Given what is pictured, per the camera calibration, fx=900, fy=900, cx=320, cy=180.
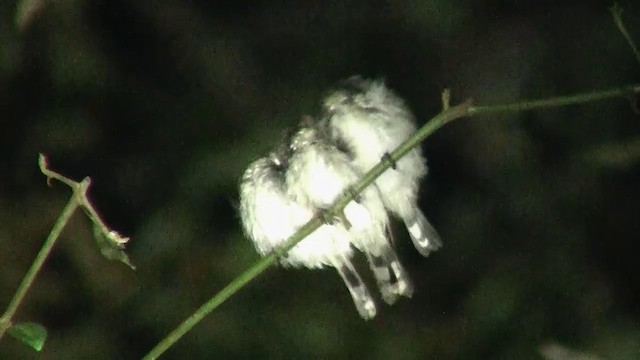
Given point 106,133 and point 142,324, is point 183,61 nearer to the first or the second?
point 106,133

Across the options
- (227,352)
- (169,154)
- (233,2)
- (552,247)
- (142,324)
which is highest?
(233,2)

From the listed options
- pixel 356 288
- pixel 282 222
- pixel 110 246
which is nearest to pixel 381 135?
pixel 282 222

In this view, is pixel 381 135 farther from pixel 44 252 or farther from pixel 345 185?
pixel 44 252

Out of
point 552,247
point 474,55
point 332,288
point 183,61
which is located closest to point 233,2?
point 183,61

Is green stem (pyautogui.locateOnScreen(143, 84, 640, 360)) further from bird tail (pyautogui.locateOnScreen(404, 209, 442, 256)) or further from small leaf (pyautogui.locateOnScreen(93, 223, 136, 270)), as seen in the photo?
bird tail (pyautogui.locateOnScreen(404, 209, 442, 256))

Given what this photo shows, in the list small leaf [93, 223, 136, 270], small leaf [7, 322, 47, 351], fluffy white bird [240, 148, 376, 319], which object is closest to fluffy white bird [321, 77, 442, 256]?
fluffy white bird [240, 148, 376, 319]

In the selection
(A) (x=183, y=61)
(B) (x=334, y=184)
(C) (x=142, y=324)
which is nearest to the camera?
(B) (x=334, y=184)
